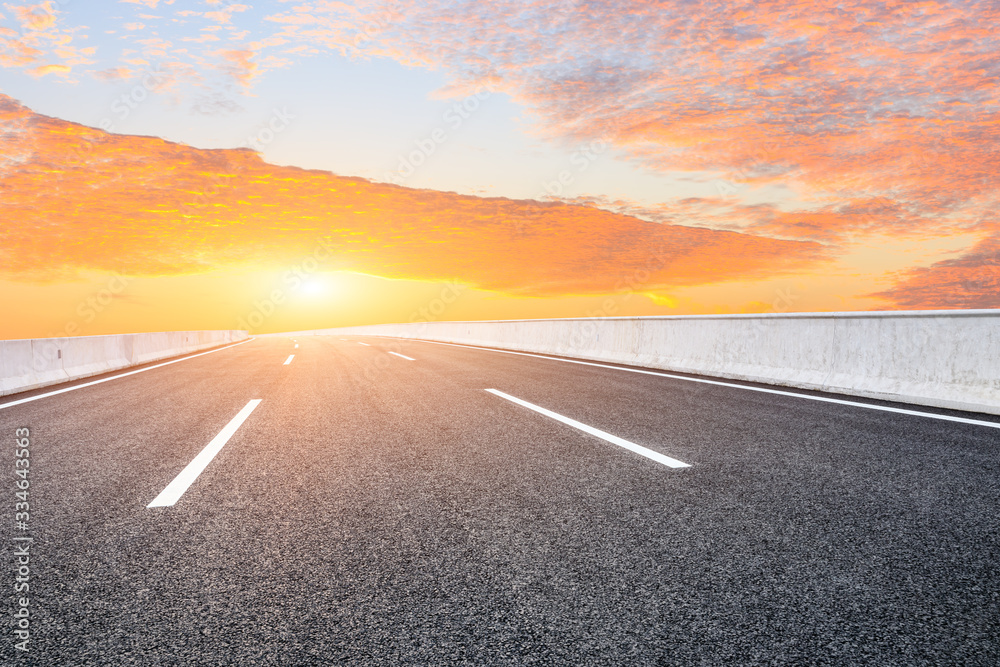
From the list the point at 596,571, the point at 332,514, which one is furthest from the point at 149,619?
the point at 596,571

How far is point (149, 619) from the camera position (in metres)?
2.51

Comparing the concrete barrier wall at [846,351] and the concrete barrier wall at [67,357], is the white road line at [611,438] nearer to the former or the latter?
the concrete barrier wall at [846,351]

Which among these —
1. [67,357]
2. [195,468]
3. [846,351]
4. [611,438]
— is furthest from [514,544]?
[67,357]

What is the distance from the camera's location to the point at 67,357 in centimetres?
1266

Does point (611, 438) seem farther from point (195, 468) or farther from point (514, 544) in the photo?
point (195, 468)

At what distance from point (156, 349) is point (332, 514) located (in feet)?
59.7

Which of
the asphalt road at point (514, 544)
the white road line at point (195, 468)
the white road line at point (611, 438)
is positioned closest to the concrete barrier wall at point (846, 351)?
the asphalt road at point (514, 544)

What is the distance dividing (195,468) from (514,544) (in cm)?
289

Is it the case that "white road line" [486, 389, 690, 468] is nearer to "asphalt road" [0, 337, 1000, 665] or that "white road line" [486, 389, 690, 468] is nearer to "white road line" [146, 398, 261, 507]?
"asphalt road" [0, 337, 1000, 665]

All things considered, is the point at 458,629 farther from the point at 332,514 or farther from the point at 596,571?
the point at 332,514

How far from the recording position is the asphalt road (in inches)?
91.7

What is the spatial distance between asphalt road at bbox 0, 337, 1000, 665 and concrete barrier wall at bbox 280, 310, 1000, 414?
88cm

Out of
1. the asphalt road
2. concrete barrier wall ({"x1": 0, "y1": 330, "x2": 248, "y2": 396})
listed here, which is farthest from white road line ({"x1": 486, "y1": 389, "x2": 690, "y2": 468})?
concrete barrier wall ({"x1": 0, "y1": 330, "x2": 248, "y2": 396})

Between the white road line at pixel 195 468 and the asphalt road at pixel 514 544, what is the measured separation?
0.05 metres
